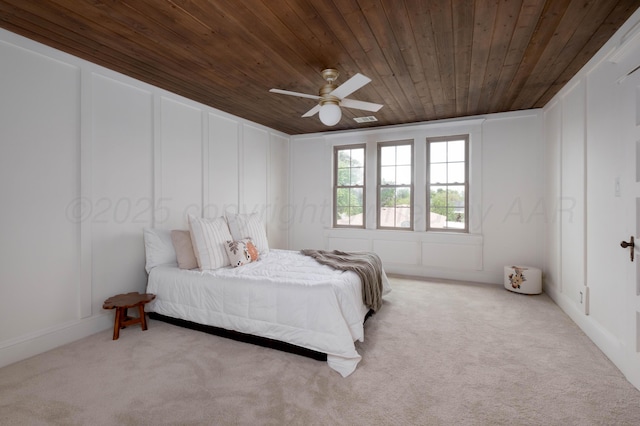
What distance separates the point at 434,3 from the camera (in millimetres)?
2062

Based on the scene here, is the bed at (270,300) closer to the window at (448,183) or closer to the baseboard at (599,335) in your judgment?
the baseboard at (599,335)

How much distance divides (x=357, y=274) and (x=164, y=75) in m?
2.88

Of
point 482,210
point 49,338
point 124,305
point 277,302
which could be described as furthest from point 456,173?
point 49,338

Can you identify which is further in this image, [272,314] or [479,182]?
[479,182]

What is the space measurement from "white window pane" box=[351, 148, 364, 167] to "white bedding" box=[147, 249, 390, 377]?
2955 millimetres

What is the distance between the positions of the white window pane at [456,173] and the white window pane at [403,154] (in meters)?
0.71

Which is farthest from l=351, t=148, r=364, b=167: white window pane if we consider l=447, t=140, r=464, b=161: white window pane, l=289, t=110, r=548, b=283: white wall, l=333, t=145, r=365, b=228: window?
l=447, t=140, r=464, b=161: white window pane

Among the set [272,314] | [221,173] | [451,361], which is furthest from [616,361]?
[221,173]

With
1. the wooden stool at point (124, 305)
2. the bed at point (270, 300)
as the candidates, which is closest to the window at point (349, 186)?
the bed at point (270, 300)

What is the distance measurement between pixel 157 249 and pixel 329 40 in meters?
2.78

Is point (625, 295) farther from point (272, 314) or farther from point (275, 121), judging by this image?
point (275, 121)

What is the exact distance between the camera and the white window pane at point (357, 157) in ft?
19.0

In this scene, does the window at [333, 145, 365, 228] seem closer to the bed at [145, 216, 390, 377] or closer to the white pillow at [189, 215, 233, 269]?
the bed at [145, 216, 390, 377]

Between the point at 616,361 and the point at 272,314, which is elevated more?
the point at 272,314
